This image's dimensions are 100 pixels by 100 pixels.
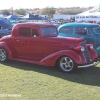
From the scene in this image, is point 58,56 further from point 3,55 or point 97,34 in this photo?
point 97,34

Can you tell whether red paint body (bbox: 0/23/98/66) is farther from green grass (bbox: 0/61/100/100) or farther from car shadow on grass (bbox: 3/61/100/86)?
green grass (bbox: 0/61/100/100)

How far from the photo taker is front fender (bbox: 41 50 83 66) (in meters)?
6.93

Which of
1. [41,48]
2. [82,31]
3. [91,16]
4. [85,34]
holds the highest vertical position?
[91,16]

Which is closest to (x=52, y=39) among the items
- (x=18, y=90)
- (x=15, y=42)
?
(x=15, y=42)

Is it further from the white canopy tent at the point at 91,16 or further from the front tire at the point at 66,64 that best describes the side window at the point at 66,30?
the white canopy tent at the point at 91,16

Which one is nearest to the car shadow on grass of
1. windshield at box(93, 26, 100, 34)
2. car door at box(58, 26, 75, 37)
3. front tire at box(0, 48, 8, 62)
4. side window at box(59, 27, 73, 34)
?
front tire at box(0, 48, 8, 62)

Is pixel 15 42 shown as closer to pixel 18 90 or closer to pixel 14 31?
pixel 14 31

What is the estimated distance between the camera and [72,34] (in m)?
10.5

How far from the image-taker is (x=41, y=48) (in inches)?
307

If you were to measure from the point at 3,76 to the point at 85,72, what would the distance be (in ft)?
8.91

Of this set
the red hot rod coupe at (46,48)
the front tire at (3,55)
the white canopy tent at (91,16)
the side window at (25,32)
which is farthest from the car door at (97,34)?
the white canopy tent at (91,16)

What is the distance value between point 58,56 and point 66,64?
375 mm

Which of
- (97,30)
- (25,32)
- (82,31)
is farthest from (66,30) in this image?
(25,32)

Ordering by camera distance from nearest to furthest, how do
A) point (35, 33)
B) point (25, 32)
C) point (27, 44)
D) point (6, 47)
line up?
point (35, 33), point (27, 44), point (25, 32), point (6, 47)
